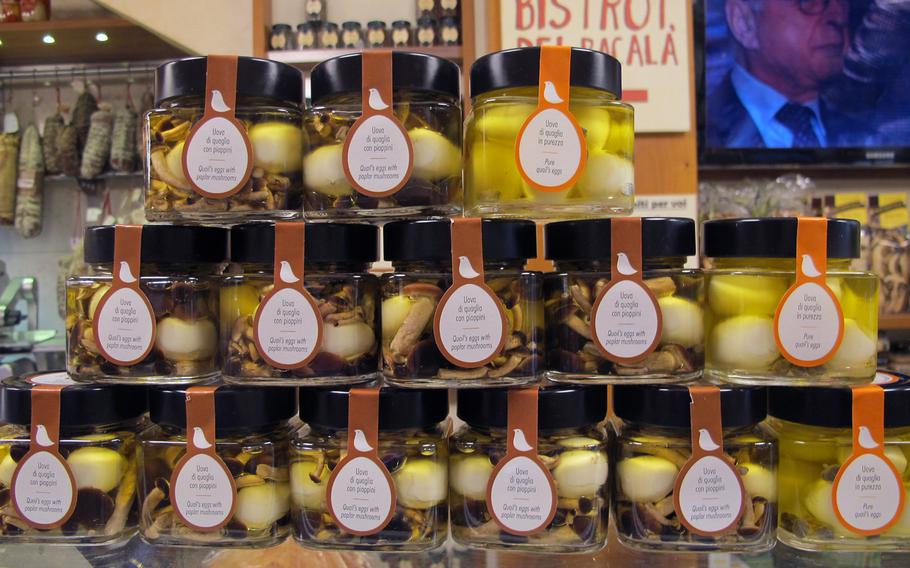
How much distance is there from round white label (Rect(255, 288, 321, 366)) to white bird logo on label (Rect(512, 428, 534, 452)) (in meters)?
0.23

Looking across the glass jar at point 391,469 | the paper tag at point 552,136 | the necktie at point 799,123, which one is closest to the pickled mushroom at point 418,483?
the glass jar at point 391,469

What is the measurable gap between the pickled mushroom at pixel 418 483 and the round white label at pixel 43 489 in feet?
1.14

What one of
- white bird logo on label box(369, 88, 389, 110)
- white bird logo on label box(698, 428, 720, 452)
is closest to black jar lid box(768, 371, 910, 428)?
white bird logo on label box(698, 428, 720, 452)

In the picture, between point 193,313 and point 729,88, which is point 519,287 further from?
point 729,88

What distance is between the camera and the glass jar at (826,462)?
0.72 metres

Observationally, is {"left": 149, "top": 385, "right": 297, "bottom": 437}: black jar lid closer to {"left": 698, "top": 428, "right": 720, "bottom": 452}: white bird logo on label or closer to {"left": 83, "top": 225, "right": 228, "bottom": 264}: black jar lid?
{"left": 83, "top": 225, "right": 228, "bottom": 264}: black jar lid

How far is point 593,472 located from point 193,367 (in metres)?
0.45

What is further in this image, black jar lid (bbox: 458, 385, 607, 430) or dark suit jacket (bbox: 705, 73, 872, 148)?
dark suit jacket (bbox: 705, 73, 872, 148)

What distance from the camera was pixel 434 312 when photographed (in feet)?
2.45

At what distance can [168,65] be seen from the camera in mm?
794

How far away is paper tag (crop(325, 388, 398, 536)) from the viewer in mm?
726

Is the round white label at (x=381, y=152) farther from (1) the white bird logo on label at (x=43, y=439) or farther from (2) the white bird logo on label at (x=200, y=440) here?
(1) the white bird logo on label at (x=43, y=439)

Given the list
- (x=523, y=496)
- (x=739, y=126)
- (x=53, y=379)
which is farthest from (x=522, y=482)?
(x=739, y=126)

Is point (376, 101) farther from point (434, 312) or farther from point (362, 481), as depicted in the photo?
point (362, 481)
